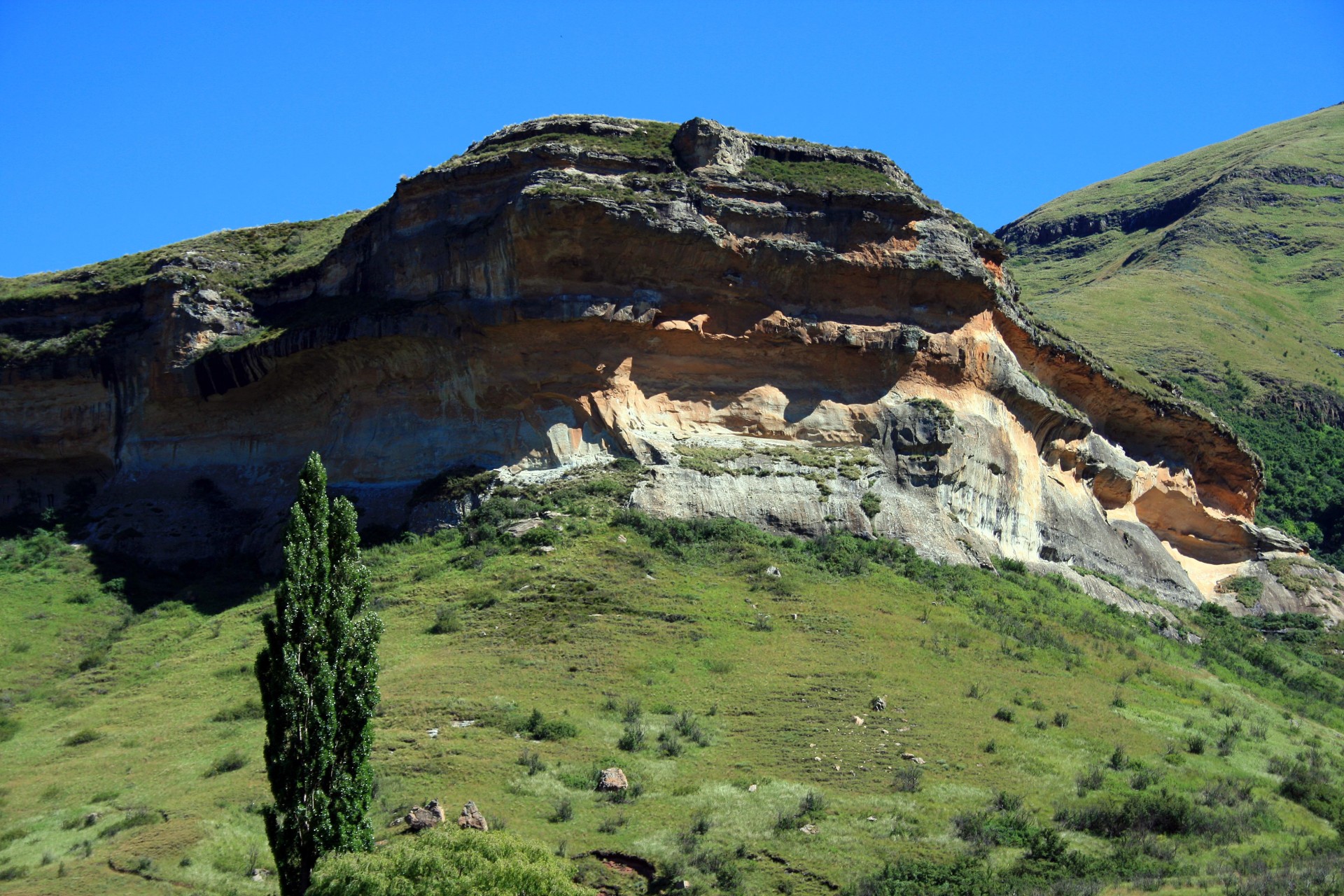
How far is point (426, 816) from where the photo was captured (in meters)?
20.1

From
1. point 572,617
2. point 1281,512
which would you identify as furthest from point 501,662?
point 1281,512

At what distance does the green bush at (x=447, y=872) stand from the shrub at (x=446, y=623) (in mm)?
11680

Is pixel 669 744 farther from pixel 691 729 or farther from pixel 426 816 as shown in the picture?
pixel 426 816

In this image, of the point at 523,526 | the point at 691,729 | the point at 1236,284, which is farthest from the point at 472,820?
the point at 1236,284

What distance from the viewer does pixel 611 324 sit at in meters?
37.4

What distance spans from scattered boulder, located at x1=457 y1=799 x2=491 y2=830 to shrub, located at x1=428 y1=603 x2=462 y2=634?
9879mm

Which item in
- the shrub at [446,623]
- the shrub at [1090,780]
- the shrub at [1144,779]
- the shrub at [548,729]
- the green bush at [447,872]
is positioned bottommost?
the shrub at [1144,779]

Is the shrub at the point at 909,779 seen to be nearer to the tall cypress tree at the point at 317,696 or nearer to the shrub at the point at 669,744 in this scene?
the shrub at the point at 669,744

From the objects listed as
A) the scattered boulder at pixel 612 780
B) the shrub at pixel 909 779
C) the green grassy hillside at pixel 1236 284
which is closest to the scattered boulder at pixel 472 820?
the scattered boulder at pixel 612 780

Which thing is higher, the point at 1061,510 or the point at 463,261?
the point at 463,261

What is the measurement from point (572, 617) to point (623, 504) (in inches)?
248

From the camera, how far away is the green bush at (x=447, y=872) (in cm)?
1672

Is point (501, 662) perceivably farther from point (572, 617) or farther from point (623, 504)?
point (623, 504)

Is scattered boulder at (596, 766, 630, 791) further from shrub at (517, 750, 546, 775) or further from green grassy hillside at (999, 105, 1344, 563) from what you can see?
green grassy hillside at (999, 105, 1344, 563)
